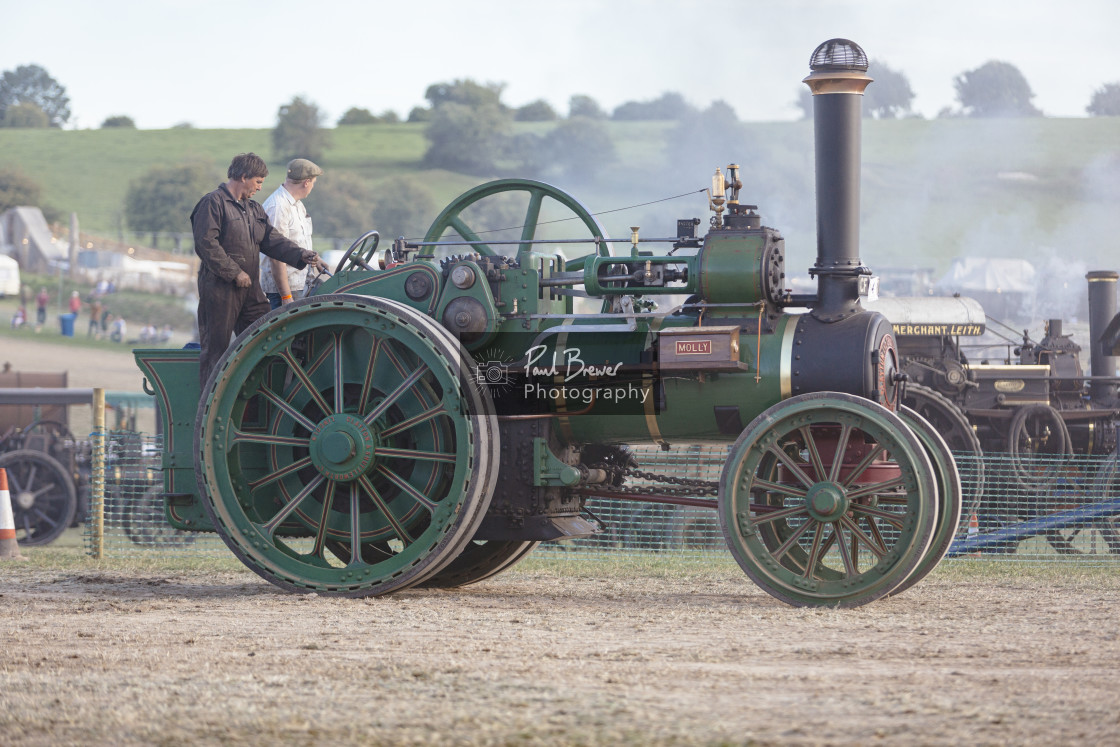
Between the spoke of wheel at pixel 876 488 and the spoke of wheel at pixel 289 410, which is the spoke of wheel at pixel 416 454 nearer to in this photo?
the spoke of wheel at pixel 289 410

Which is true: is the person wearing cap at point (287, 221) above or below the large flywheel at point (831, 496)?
above

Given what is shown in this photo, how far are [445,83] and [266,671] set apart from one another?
9958cm

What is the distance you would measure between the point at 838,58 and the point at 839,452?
6.63 ft

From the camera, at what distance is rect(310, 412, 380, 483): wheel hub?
7266 millimetres

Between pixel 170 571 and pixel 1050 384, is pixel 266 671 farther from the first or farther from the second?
pixel 1050 384

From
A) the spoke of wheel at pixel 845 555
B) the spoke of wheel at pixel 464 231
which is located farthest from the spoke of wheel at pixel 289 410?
the spoke of wheel at pixel 845 555

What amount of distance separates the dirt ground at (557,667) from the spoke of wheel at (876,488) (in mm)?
553

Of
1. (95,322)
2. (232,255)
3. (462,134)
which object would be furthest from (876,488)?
(462,134)

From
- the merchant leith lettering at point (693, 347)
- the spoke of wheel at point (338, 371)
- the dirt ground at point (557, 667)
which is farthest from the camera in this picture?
the spoke of wheel at point (338, 371)

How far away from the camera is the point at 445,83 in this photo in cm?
10200


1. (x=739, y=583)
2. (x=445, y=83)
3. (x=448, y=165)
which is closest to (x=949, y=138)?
(x=448, y=165)

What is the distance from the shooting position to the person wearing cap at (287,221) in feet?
27.2

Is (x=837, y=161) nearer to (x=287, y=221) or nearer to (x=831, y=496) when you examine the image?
(x=831, y=496)

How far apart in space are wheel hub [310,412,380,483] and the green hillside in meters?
45.7
